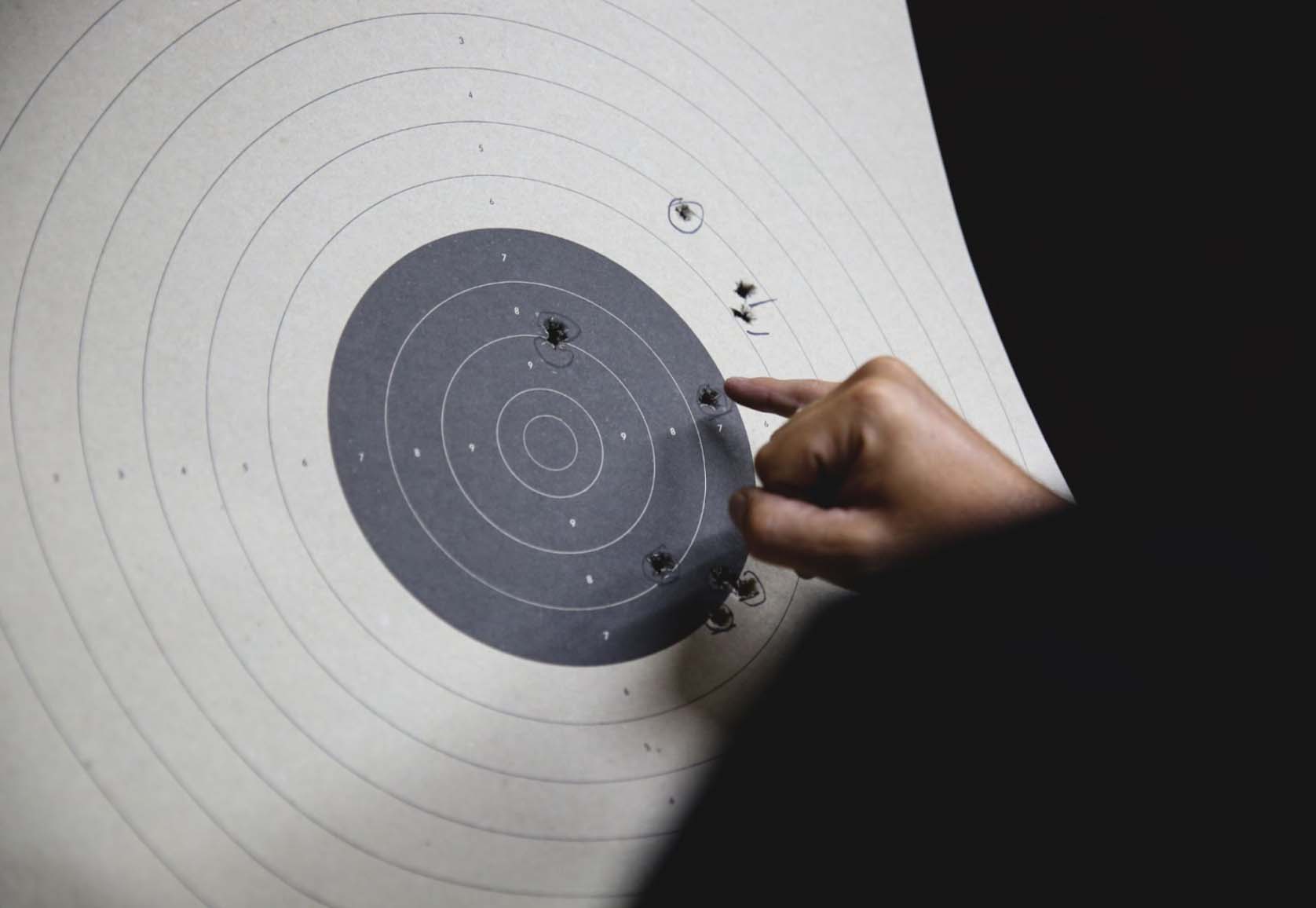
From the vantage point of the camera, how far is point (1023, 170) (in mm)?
1104

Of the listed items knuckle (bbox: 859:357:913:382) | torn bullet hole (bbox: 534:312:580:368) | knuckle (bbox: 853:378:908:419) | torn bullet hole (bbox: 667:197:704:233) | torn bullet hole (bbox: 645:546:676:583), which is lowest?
torn bullet hole (bbox: 645:546:676:583)

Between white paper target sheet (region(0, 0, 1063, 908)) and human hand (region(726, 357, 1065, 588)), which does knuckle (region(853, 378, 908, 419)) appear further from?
white paper target sheet (region(0, 0, 1063, 908))

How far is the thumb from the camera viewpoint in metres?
0.60

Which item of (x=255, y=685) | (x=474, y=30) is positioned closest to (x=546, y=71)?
(x=474, y=30)

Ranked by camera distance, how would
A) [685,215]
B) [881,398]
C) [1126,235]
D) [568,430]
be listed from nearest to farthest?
[881,398] → [568,430] → [685,215] → [1126,235]

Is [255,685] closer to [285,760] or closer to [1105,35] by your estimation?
[285,760]

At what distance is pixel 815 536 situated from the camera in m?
0.60

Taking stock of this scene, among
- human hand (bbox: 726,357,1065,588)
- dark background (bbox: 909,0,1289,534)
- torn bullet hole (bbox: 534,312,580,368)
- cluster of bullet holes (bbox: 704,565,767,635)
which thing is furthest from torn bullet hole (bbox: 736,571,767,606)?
dark background (bbox: 909,0,1289,534)

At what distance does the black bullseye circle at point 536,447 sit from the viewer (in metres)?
0.62

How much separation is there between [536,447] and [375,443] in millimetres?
120

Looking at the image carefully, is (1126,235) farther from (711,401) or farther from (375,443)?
(375,443)

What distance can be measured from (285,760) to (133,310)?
0.29 meters

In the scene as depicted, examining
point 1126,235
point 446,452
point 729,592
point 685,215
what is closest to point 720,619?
point 729,592

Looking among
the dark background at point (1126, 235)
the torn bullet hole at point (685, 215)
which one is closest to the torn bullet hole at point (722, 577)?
the torn bullet hole at point (685, 215)
